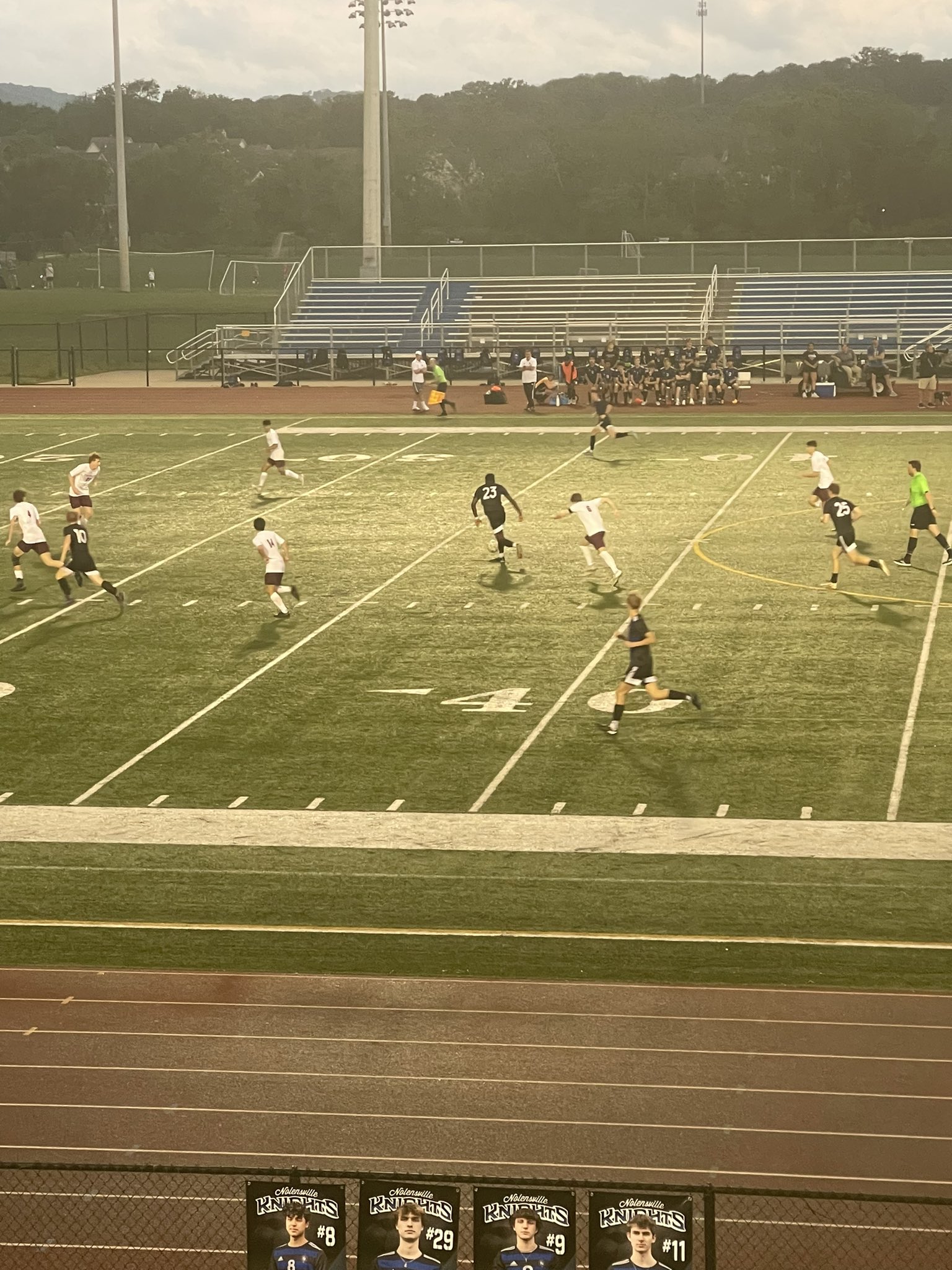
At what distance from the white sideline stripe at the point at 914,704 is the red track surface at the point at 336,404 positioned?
2134cm

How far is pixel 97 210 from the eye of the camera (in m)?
121

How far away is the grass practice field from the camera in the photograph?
15172mm

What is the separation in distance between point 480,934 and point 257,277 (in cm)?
6199

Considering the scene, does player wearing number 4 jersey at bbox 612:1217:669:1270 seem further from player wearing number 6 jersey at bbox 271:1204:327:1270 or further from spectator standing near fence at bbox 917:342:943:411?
spectator standing near fence at bbox 917:342:943:411

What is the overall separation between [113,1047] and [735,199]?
9950cm

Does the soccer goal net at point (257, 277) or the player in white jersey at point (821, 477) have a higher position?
the soccer goal net at point (257, 277)

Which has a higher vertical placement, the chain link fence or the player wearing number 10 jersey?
the player wearing number 10 jersey

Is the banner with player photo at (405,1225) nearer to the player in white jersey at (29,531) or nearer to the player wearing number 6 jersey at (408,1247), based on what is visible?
the player wearing number 6 jersey at (408,1247)

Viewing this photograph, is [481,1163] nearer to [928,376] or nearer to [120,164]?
[928,376]

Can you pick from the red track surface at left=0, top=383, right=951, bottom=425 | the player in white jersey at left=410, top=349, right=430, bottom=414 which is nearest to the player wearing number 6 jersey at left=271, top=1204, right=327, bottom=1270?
the red track surface at left=0, top=383, right=951, bottom=425

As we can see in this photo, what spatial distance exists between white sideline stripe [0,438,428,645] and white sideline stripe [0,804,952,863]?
810cm

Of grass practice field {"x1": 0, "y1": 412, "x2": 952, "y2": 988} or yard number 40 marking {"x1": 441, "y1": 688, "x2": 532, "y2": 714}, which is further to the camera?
yard number 40 marking {"x1": 441, "y1": 688, "x2": 532, "y2": 714}

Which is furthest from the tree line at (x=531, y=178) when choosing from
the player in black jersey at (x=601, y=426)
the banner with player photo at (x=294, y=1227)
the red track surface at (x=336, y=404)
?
the banner with player photo at (x=294, y=1227)

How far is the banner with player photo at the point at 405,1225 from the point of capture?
7.76m
